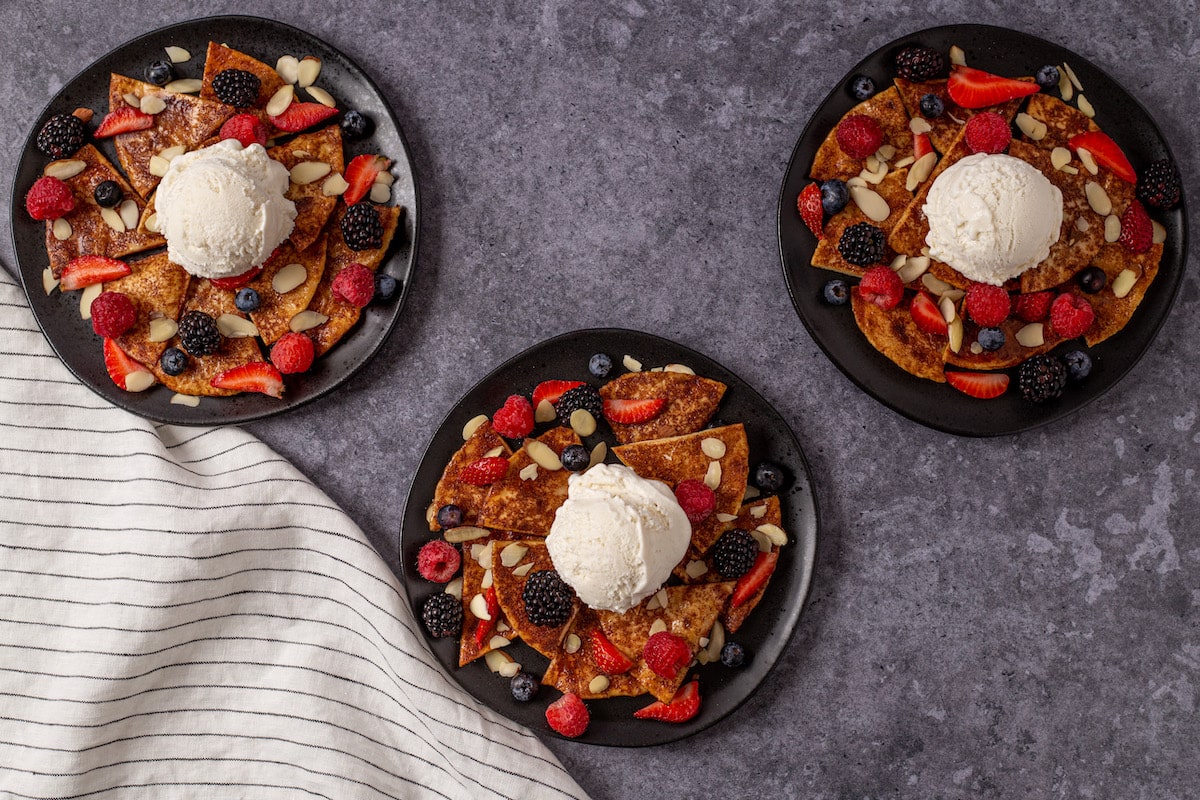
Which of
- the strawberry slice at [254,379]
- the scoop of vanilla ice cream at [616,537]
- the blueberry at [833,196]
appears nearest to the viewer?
the scoop of vanilla ice cream at [616,537]

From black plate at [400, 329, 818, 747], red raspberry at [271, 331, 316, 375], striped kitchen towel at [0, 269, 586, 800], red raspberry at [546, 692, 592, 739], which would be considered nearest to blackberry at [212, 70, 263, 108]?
red raspberry at [271, 331, 316, 375]

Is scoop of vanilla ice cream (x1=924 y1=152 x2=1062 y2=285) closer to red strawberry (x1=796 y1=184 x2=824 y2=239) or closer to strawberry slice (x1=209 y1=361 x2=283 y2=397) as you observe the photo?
red strawberry (x1=796 y1=184 x2=824 y2=239)

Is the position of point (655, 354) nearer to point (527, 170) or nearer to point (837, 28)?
point (527, 170)

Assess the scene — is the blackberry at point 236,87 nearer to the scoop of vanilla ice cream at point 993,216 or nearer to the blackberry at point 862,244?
the blackberry at point 862,244

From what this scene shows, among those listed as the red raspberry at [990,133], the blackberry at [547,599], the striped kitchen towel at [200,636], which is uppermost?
the red raspberry at [990,133]

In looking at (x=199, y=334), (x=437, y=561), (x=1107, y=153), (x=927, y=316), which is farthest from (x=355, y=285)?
(x=1107, y=153)

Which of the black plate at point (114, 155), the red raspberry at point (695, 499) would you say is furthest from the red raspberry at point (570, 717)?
the black plate at point (114, 155)

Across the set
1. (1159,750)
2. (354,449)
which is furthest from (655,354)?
(1159,750)
